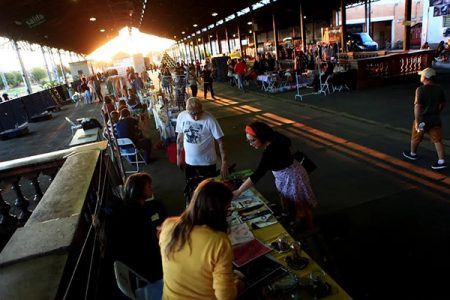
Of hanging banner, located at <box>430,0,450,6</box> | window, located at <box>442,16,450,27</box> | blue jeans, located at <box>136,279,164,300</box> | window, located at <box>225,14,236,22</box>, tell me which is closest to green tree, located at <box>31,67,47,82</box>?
window, located at <box>225,14,236,22</box>

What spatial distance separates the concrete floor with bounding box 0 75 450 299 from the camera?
133 inches

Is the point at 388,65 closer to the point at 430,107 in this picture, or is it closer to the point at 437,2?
the point at 430,107

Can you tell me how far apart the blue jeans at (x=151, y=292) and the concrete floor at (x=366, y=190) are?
67.0 inches

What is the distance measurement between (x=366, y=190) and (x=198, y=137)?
288cm

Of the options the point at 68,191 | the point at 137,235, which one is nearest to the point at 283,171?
the point at 137,235

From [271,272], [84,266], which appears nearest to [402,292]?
[271,272]

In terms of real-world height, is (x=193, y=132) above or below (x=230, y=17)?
below

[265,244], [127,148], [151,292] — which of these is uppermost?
[265,244]

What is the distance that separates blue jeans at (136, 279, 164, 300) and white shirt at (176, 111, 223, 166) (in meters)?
2.22

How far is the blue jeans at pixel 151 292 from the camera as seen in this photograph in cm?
254

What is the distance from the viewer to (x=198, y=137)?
4.50 m

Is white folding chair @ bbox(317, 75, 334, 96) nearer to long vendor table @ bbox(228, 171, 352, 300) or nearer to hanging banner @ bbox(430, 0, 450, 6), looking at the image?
long vendor table @ bbox(228, 171, 352, 300)

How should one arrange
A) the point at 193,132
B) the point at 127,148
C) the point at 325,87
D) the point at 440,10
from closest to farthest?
the point at 193,132 < the point at 127,148 < the point at 325,87 < the point at 440,10

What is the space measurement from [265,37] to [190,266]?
168 ft
